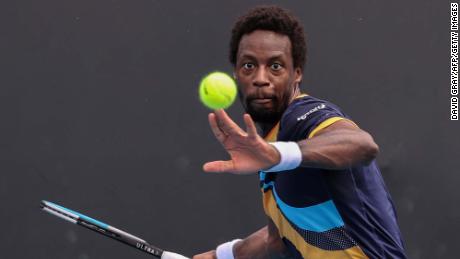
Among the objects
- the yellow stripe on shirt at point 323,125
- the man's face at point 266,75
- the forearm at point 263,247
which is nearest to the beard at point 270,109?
the man's face at point 266,75

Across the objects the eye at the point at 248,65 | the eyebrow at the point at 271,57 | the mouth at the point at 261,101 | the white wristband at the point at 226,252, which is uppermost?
the eyebrow at the point at 271,57

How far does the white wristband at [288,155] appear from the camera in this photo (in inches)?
78.1

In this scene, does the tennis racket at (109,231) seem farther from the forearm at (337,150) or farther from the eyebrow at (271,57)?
the forearm at (337,150)

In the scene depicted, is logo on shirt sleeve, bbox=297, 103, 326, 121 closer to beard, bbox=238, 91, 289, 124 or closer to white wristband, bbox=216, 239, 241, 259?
beard, bbox=238, 91, 289, 124

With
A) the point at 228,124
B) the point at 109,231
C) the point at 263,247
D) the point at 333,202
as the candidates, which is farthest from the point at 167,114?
the point at 228,124

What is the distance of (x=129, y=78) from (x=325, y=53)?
1204mm

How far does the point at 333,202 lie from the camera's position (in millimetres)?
2295

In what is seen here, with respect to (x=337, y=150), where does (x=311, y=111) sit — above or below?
above

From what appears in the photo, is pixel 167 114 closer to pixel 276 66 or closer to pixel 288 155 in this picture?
pixel 276 66

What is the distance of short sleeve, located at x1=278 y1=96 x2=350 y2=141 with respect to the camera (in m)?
2.22

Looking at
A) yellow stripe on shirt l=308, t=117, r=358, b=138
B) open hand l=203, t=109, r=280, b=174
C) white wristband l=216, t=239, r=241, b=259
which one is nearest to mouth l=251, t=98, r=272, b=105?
yellow stripe on shirt l=308, t=117, r=358, b=138

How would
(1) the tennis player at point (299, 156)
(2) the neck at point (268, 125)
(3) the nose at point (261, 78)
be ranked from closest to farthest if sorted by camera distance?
1. (1) the tennis player at point (299, 156)
2. (3) the nose at point (261, 78)
3. (2) the neck at point (268, 125)

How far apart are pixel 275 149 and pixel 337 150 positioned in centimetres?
20

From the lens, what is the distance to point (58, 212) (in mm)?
3803
